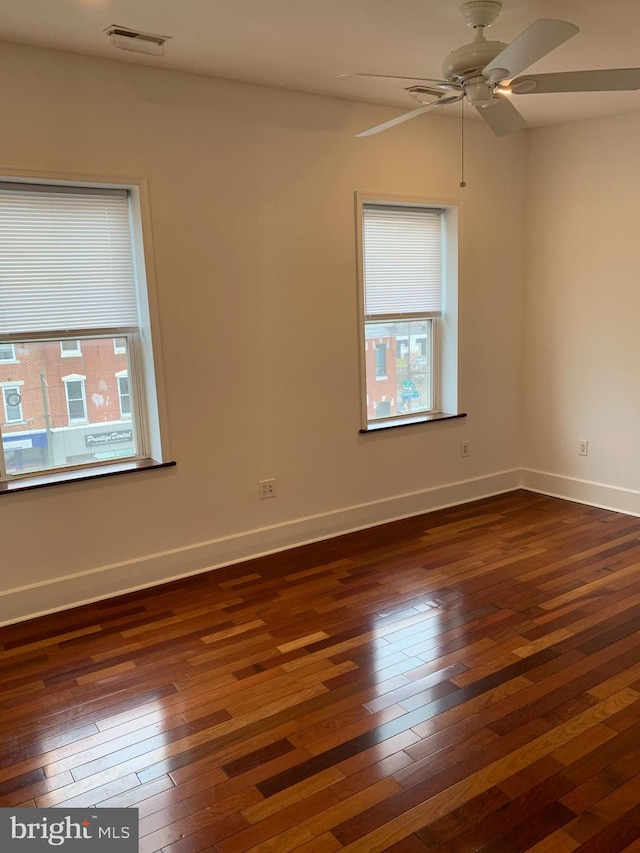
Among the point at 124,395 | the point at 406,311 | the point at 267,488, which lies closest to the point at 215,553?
the point at 267,488

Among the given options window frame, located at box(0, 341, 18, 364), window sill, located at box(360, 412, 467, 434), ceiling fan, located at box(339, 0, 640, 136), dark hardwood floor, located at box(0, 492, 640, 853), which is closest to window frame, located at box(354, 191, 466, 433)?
window sill, located at box(360, 412, 467, 434)

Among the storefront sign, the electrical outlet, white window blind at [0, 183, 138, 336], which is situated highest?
white window blind at [0, 183, 138, 336]

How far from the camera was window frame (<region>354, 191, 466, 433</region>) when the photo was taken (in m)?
4.27

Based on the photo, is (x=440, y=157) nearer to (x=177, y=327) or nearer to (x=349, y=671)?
(x=177, y=327)

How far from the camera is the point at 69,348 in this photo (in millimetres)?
3459

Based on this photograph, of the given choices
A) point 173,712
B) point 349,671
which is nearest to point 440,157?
point 349,671

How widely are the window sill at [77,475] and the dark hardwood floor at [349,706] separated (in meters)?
0.69

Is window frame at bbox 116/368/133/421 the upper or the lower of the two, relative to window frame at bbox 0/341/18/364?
lower

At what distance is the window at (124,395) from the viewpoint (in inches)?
144

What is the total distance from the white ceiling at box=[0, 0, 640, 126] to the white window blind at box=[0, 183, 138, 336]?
2.27 feet

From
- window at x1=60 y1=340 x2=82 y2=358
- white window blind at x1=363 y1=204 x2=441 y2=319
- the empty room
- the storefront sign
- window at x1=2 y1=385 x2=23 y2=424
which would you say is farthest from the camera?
white window blind at x1=363 y1=204 x2=441 y2=319

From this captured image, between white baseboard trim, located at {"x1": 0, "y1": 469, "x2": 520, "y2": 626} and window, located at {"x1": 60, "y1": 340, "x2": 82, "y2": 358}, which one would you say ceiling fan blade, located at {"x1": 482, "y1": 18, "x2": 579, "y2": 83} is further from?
white baseboard trim, located at {"x1": 0, "y1": 469, "x2": 520, "y2": 626}

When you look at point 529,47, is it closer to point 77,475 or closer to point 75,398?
point 75,398

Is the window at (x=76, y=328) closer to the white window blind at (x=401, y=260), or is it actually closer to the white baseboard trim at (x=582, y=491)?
the white window blind at (x=401, y=260)
